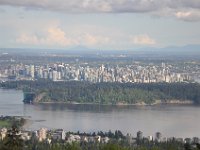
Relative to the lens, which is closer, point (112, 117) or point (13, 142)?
point (13, 142)

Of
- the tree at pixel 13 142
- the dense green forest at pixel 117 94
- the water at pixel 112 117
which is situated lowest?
the water at pixel 112 117

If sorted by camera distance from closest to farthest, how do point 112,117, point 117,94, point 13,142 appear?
point 13,142
point 112,117
point 117,94

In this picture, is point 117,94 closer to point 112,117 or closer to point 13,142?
point 112,117

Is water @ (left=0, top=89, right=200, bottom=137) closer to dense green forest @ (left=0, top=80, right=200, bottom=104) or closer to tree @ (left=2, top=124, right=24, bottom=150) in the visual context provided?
dense green forest @ (left=0, top=80, right=200, bottom=104)

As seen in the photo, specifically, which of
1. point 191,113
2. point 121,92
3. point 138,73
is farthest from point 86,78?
point 191,113

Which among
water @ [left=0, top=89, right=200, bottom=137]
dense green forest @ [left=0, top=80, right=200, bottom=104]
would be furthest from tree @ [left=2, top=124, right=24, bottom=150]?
dense green forest @ [left=0, top=80, right=200, bottom=104]

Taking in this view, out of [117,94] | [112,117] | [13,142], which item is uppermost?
[13,142]

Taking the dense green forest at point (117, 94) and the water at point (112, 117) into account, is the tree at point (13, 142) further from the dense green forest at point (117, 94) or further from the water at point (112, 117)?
the dense green forest at point (117, 94)

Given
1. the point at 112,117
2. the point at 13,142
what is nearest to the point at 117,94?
the point at 112,117

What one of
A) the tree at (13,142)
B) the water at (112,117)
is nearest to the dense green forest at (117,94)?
the water at (112,117)
